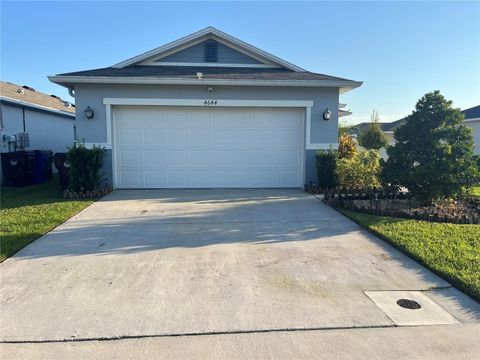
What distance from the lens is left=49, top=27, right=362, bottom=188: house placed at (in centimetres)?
957

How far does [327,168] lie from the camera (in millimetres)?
9523

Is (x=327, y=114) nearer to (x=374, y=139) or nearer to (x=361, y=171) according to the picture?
(x=361, y=171)

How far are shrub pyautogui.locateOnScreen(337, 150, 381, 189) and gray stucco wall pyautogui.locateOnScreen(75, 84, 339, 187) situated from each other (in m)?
1.08

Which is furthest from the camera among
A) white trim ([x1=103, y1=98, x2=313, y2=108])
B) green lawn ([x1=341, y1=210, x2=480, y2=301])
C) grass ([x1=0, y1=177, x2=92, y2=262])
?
white trim ([x1=103, y1=98, x2=313, y2=108])

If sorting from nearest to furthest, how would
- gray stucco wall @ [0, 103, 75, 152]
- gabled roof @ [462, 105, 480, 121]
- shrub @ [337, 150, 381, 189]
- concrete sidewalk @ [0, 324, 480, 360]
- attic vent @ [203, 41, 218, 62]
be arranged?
concrete sidewalk @ [0, 324, 480, 360] → shrub @ [337, 150, 381, 189] → attic vent @ [203, 41, 218, 62] → gray stucco wall @ [0, 103, 75, 152] → gabled roof @ [462, 105, 480, 121]

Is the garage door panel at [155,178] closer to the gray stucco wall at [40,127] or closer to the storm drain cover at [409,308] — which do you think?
the gray stucco wall at [40,127]

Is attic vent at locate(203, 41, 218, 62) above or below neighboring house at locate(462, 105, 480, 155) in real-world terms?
above

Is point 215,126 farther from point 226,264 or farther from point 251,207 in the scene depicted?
point 226,264

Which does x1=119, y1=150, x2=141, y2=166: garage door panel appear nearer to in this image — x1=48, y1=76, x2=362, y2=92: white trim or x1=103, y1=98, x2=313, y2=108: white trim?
x1=103, y1=98, x2=313, y2=108: white trim

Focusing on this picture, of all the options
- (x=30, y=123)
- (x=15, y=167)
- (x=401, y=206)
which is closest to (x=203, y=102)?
(x=401, y=206)

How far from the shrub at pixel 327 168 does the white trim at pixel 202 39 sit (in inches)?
130

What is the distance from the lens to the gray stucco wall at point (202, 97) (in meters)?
9.53

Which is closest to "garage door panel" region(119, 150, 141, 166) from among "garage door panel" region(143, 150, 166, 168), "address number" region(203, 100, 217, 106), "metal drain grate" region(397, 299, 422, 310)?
"garage door panel" region(143, 150, 166, 168)

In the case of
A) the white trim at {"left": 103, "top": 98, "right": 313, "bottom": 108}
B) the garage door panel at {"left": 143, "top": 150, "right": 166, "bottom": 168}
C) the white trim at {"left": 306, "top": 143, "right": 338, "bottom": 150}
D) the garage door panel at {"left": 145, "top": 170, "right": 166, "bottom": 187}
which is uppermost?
the white trim at {"left": 103, "top": 98, "right": 313, "bottom": 108}
